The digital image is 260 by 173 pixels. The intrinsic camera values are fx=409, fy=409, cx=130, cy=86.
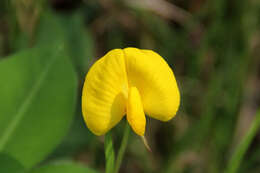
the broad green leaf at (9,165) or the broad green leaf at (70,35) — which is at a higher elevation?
the broad green leaf at (70,35)

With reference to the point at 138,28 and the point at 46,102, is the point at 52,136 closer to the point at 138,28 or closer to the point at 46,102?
the point at 46,102

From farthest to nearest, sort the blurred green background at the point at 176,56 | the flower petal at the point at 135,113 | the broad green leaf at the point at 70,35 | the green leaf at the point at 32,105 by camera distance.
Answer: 1. the broad green leaf at the point at 70,35
2. the blurred green background at the point at 176,56
3. the green leaf at the point at 32,105
4. the flower petal at the point at 135,113

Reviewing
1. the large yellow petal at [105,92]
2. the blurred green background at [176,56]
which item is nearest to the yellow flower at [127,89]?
the large yellow petal at [105,92]

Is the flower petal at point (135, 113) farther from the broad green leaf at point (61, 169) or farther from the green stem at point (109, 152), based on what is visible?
the broad green leaf at point (61, 169)

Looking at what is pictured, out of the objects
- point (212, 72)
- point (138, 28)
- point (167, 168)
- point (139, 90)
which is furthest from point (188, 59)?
point (139, 90)

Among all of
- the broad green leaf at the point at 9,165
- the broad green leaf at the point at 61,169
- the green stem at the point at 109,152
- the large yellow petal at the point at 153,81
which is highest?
the large yellow petal at the point at 153,81

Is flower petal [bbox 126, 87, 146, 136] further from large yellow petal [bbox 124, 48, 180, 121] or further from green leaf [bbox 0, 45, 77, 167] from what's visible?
green leaf [bbox 0, 45, 77, 167]
